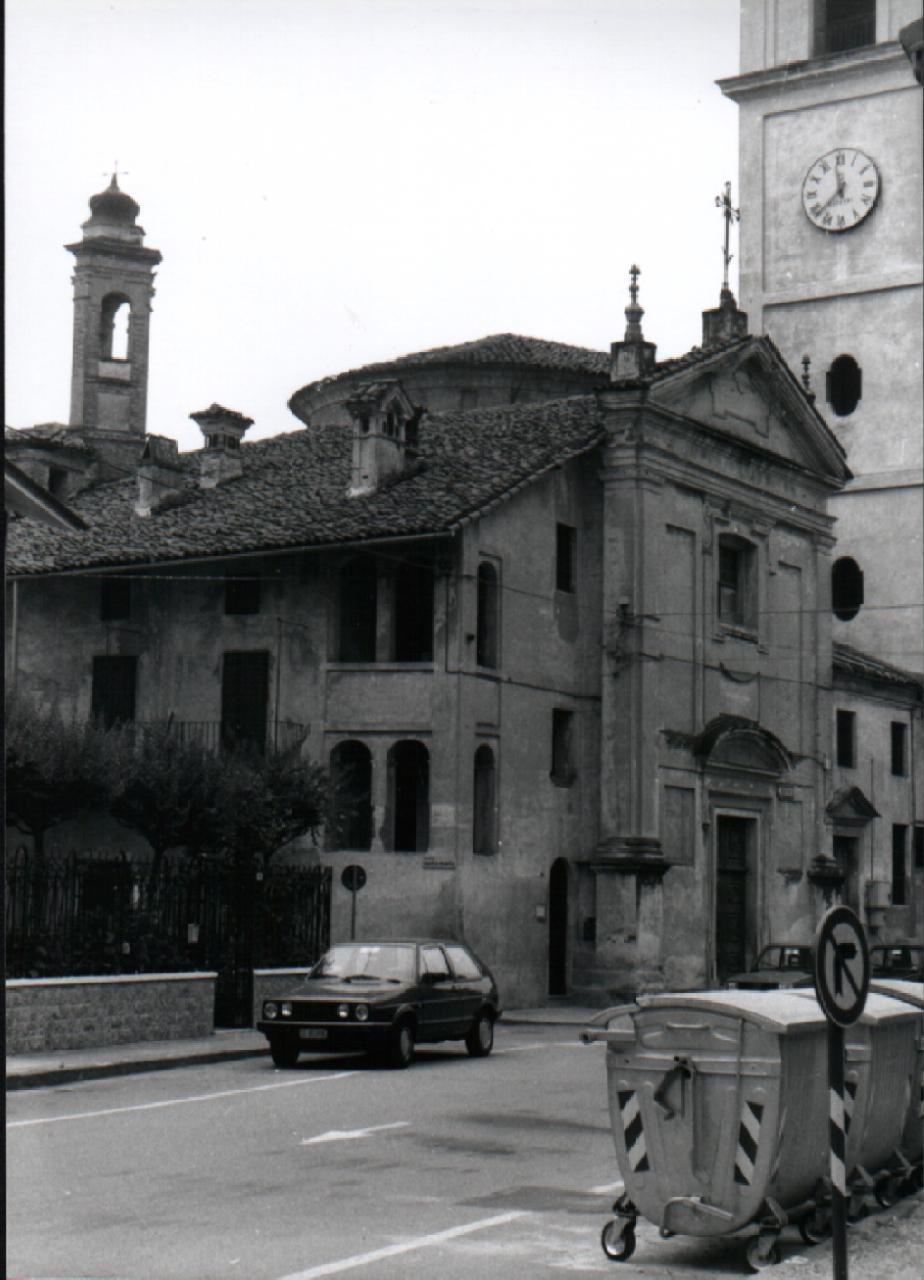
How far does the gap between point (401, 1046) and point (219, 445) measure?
19486 millimetres

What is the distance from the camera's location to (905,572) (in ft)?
150

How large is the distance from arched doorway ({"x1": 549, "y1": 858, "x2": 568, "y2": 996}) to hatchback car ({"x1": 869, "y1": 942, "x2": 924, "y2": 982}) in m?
5.81

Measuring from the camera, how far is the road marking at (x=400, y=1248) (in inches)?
383

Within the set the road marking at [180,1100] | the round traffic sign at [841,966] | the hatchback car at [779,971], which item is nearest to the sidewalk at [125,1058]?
the road marking at [180,1100]

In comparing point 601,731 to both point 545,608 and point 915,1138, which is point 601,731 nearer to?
point 545,608

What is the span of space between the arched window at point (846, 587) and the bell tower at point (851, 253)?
0.13 feet

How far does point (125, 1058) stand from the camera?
21.3m

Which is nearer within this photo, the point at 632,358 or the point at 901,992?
the point at 901,992

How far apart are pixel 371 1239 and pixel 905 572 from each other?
3718cm

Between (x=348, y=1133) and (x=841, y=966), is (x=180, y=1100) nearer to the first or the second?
(x=348, y=1133)

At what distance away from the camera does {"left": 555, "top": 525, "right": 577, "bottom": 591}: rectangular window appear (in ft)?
119

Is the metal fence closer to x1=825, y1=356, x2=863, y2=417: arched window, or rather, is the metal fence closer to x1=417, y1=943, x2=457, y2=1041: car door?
x1=417, y1=943, x2=457, y2=1041: car door

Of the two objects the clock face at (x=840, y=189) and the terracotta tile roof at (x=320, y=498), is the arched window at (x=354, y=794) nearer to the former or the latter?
the terracotta tile roof at (x=320, y=498)

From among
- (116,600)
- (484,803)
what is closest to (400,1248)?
(484,803)
